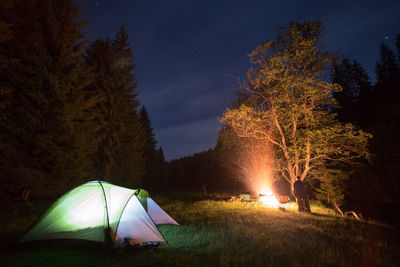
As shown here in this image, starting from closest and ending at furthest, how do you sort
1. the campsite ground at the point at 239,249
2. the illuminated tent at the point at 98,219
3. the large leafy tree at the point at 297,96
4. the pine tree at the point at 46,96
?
the campsite ground at the point at 239,249
the illuminated tent at the point at 98,219
the pine tree at the point at 46,96
the large leafy tree at the point at 297,96

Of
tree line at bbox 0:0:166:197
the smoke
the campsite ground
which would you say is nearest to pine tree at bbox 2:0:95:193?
tree line at bbox 0:0:166:197

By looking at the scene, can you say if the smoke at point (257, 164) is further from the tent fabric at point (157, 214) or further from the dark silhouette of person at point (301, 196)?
the tent fabric at point (157, 214)

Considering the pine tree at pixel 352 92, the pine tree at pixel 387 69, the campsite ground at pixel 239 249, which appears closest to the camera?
the campsite ground at pixel 239 249

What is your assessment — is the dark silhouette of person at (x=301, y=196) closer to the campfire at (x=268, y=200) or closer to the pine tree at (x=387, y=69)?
the campfire at (x=268, y=200)

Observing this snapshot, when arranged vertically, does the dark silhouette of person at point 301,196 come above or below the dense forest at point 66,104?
below

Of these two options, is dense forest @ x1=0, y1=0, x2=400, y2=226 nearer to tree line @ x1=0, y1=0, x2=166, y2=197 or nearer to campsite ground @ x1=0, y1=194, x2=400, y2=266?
tree line @ x1=0, y1=0, x2=166, y2=197

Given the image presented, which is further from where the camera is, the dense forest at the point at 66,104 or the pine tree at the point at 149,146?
the pine tree at the point at 149,146

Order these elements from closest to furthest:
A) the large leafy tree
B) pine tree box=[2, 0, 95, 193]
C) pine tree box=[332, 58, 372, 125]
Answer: pine tree box=[2, 0, 95, 193], the large leafy tree, pine tree box=[332, 58, 372, 125]

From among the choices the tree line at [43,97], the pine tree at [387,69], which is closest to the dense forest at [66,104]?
the tree line at [43,97]

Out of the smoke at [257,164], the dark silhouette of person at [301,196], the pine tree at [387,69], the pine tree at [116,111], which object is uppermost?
the pine tree at [387,69]

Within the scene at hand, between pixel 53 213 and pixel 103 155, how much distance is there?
14.5 metres

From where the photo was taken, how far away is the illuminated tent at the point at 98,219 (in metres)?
5.29

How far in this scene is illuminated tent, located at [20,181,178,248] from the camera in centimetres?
529

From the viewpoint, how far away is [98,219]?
17.9 ft
